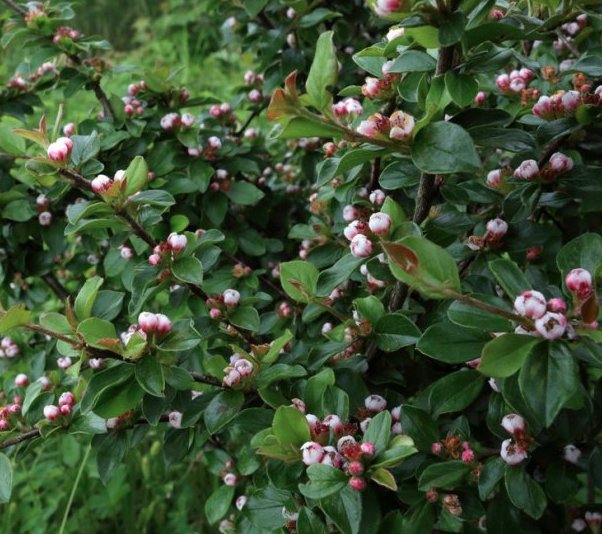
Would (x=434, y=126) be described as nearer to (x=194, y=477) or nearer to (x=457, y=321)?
(x=457, y=321)

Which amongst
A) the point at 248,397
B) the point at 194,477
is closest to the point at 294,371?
the point at 248,397

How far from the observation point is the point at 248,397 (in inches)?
37.0

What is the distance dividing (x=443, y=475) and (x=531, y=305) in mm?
281

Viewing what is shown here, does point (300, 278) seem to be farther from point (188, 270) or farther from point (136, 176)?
point (136, 176)

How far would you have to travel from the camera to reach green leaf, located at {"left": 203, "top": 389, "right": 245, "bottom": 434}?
870 mm

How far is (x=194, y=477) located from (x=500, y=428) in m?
1.30

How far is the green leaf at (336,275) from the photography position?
817 millimetres

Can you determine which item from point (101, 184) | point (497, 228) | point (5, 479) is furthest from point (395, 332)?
point (5, 479)

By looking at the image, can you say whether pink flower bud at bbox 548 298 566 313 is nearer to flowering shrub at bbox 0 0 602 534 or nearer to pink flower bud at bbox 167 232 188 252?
flowering shrub at bbox 0 0 602 534

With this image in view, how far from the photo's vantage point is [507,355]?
1.98 ft

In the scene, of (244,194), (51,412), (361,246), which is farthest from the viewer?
(244,194)

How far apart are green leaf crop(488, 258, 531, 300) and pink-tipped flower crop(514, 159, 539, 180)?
0.26 m

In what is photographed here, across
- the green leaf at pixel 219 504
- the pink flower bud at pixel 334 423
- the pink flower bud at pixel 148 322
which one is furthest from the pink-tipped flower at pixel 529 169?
the green leaf at pixel 219 504

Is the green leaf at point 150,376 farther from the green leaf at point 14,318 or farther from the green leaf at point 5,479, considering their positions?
the green leaf at point 5,479
